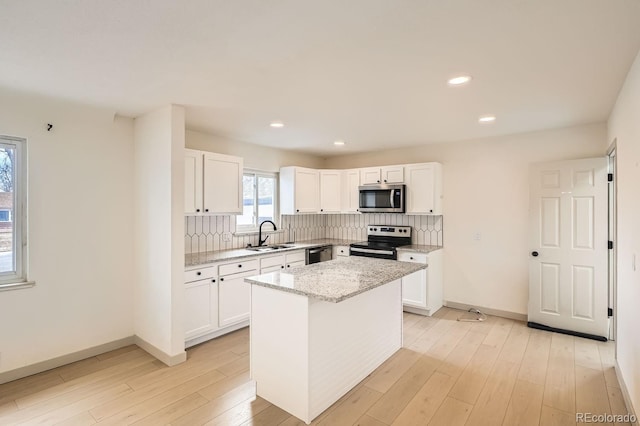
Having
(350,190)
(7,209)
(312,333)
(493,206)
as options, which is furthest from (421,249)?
(7,209)

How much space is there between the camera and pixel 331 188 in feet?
18.2

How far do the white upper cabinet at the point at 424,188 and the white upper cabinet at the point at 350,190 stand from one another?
2.87 feet

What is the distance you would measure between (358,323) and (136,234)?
2559 millimetres

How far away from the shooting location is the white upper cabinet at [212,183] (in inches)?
144

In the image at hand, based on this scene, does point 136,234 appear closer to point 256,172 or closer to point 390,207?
point 256,172

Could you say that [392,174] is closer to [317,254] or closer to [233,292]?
[317,254]

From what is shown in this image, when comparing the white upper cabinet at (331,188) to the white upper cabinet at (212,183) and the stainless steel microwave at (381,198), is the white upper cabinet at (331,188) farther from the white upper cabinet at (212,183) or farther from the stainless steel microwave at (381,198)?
the white upper cabinet at (212,183)

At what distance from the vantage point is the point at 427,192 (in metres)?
4.69

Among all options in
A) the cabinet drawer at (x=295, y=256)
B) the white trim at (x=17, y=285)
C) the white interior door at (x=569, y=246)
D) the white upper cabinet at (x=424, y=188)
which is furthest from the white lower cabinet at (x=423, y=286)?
the white trim at (x=17, y=285)

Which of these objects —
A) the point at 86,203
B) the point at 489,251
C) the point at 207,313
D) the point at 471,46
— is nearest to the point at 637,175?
the point at 471,46

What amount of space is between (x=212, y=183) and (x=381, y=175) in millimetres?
2584

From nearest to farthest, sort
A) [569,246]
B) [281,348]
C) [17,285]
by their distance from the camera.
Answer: [281,348]
[17,285]
[569,246]

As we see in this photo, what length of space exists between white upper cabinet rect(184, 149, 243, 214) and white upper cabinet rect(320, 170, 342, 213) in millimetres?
1735

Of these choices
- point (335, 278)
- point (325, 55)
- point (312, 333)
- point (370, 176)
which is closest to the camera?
point (325, 55)
